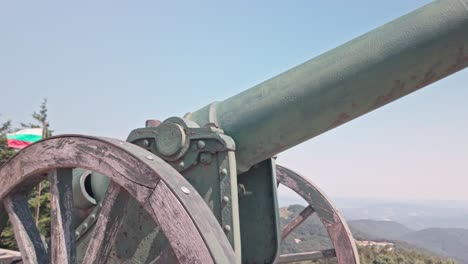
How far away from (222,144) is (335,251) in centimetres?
259

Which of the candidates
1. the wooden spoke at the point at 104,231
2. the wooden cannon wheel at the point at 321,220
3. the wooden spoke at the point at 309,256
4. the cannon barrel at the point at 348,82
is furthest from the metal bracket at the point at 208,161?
the wooden spoke at the point at 309,256

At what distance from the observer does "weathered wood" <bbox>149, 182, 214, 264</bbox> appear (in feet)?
5.72

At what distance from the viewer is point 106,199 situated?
215 cm

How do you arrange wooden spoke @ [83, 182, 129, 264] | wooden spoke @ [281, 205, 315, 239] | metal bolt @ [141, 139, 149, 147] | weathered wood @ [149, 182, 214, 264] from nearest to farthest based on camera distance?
weathered wood @ [149, 182, 214, 264], wooden spoke @ [83, 182, 129, 264], metal bolt @ [141, 139, 149, 147], wooden spoke @ [281, 205, 315, 239]

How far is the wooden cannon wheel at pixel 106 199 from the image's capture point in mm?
1803

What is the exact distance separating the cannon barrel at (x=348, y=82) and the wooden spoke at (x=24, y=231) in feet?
3.97

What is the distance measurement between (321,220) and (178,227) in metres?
3.06

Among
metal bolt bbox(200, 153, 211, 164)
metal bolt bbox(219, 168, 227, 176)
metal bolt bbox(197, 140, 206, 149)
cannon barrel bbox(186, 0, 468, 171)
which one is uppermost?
cannon barrel bbox(186, 0, 468, 171)

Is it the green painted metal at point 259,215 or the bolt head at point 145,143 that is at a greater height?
the bolt head at point 145,143

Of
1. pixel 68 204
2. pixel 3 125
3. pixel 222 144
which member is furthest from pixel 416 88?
pixel 3 125

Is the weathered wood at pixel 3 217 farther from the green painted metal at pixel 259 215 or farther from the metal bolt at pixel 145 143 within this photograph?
the green painted metal at pixel 259 215

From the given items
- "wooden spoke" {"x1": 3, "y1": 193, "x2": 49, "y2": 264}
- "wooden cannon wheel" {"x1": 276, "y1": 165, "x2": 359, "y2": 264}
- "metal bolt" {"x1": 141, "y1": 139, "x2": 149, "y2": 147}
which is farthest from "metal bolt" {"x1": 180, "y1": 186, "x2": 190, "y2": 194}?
"wooden cannon wheel" {"x1": 276, "y1": 165, "x2": 359, "y2": 264}

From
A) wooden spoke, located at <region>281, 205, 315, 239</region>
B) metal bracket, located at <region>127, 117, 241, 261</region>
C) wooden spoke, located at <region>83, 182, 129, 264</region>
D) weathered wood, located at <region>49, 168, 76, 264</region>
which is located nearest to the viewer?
wooden spoke, located at <region>83, 182, 129, 264</region>

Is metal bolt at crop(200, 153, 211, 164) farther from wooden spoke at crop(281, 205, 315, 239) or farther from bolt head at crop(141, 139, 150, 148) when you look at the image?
wooden spoke at crop(281, 205, 315, 239)
